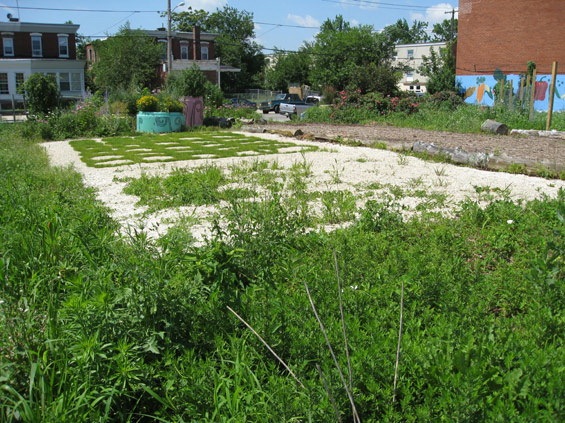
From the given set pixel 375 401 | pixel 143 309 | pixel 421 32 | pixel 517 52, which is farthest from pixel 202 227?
pixel 421 32

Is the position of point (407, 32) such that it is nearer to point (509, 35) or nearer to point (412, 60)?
point (412, 60)

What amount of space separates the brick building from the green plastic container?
1784 centimetres

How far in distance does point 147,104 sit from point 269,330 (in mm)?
19374

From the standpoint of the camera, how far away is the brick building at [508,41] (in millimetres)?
30078

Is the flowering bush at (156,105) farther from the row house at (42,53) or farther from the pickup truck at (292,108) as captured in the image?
the row house at (42,53)

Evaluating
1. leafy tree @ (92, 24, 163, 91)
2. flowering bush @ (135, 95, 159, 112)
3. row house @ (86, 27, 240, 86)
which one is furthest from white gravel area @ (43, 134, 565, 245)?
row house @ (86, 27, 240, 86)

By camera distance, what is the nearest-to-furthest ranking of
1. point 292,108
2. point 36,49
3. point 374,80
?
point 374,80
point 292,108
point 36,49

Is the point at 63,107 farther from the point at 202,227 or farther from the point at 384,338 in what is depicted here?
the point at 384,338

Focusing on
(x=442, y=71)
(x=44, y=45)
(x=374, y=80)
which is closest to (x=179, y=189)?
(x=374, y=80)

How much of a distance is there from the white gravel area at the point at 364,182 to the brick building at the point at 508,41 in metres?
20.1

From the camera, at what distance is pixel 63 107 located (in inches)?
923

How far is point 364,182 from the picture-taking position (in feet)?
31.1

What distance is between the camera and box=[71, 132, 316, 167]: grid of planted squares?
1317 cm

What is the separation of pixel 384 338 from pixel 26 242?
112 inches
